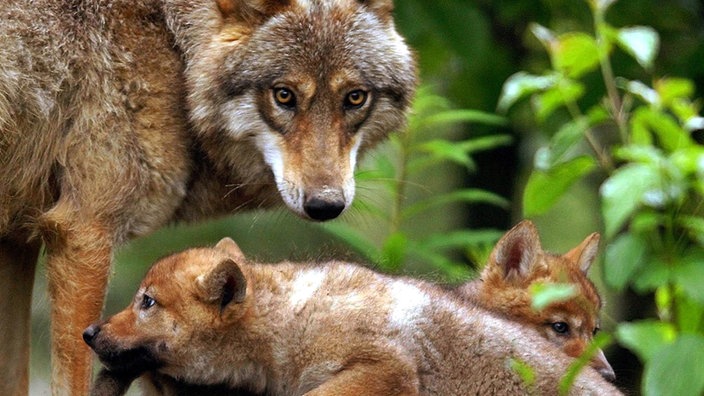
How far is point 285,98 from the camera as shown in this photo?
6910mm

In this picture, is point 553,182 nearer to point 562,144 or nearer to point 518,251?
point 562,144

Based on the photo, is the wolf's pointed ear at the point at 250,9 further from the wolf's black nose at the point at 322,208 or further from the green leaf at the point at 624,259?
the green leaf at the point at 624,259

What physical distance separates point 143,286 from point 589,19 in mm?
5877

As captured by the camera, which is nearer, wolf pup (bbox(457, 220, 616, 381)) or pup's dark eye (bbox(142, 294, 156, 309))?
pup's dark eye (bbox(142, 294, 156, 309))

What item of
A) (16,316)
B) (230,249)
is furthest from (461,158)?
(16,316)

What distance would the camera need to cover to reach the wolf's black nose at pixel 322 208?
6570 millimetres

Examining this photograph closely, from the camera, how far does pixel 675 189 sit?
14.0ft

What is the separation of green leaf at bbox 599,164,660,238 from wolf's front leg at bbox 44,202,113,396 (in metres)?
3.21

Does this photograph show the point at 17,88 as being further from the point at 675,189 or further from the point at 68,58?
the point at 675,189

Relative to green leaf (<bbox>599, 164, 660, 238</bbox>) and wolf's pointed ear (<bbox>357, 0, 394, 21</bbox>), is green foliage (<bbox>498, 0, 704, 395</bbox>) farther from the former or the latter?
wolf's pointed ear (<bbox>357, 0, 394, 21</bbox>)

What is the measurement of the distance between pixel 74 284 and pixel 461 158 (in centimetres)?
278

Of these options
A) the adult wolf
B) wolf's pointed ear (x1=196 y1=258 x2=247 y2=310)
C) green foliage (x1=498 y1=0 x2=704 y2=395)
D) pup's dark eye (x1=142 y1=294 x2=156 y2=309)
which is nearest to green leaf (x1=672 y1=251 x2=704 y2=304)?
green foliage (x1=498 y1=0 x2=704 y2=395)

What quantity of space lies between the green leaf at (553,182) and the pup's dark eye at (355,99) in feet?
7.52

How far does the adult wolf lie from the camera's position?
6559mm
